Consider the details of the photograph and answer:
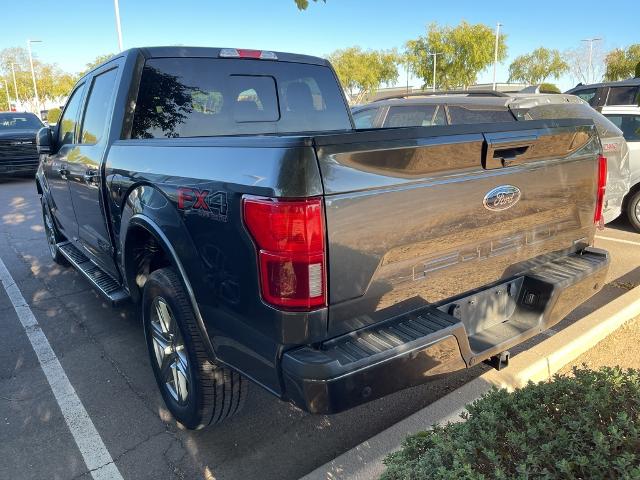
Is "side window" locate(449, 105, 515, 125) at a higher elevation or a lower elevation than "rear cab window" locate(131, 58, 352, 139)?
lower

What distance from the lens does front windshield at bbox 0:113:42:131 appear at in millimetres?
14281

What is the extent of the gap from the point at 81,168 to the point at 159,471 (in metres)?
2.30

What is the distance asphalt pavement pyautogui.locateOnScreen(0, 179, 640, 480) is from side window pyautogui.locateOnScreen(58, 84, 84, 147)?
161 centimetres

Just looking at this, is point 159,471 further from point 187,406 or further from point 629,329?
point 629,329

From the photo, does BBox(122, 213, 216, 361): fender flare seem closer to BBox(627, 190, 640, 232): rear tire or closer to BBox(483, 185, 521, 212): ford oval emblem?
BBox(483, 185, 521, 212): ford oval emblem

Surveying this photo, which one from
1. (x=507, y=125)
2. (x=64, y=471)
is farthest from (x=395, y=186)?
(x=64, y=471)

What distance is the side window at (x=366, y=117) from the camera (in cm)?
770

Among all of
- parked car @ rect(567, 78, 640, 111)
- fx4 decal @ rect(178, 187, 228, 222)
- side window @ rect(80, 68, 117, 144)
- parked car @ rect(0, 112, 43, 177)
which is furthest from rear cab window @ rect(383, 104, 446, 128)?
parked car @ rect(0, 112, 43, 177)

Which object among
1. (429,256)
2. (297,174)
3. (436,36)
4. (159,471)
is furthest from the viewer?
(436,36)

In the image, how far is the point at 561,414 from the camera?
169 cm

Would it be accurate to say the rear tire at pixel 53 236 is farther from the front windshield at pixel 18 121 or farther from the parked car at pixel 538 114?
the front windshield at pixel 18 121

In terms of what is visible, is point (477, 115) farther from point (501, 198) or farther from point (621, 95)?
point (621, 95)

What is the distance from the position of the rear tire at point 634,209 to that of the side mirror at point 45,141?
729 cm

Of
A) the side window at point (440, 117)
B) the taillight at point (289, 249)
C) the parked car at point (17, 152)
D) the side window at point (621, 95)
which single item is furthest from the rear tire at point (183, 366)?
the parked car at point (17, 152)
